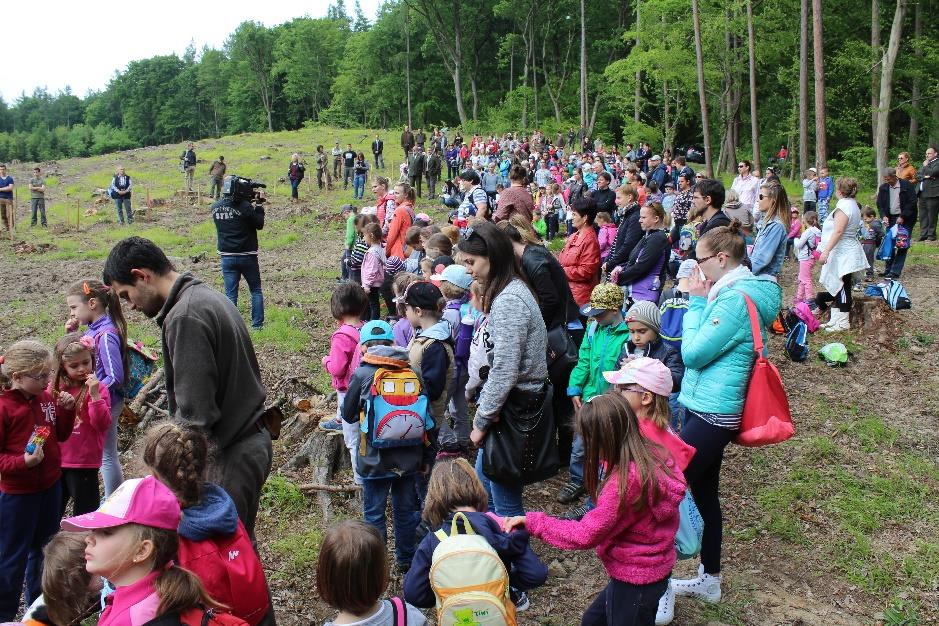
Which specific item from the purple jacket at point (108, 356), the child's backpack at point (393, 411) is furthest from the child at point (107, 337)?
the child's backpack at point (393, 411)

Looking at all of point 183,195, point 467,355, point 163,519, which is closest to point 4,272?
point 183,195

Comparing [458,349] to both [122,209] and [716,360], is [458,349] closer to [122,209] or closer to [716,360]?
[716,360]

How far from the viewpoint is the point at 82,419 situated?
4121mm

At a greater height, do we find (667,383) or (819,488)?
(667,383)

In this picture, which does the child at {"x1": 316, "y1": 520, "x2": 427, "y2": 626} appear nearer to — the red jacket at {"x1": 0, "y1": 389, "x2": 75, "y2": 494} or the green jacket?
the red jacket at {"x1": 0, "y1": 389, "x2": 75, "y2": 494}

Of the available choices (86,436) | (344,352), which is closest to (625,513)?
(344,352)

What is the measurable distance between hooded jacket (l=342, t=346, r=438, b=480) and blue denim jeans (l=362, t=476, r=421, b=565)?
10 centimetres

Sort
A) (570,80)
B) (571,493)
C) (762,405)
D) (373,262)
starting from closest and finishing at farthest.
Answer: (762,405), (571,493), (373,262), (570,80)

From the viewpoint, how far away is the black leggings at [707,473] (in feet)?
11.7

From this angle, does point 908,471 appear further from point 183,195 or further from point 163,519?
point 183,195

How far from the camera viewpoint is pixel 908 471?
539cm

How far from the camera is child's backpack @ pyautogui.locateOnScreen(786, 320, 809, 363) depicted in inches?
306

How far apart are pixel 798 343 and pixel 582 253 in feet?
10.5

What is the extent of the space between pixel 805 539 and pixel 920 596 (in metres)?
0.72
